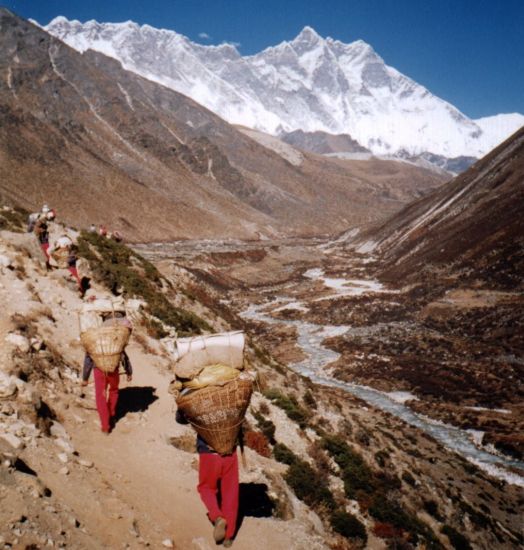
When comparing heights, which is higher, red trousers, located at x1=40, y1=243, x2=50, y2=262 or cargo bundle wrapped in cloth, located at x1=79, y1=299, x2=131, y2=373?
cargo bundle wrapped in cloth, located at x1=79, y1=299, x2=131, y2=373

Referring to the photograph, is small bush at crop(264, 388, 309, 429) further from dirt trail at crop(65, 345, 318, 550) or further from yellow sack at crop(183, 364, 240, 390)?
yellow sack at crop(183, 364, 240, 390)

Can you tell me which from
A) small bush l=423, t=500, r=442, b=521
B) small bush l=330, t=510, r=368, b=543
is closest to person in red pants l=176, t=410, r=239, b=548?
small bush l=330, t=510, r=368, b=543

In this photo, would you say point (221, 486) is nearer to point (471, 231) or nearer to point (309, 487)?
point (309, 487)

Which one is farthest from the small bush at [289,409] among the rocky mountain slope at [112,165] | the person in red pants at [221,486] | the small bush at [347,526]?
the rocky mountain slope at [112,165]

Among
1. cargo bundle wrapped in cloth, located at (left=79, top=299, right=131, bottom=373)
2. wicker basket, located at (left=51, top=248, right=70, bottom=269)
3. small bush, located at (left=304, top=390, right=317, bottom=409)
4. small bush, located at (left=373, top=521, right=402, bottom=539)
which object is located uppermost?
cargo bundle wrapped in cloth, located at (left=79, top=299, right=131, bottom=373)

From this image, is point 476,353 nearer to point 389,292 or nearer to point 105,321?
point 389,292

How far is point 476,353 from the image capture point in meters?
28.5

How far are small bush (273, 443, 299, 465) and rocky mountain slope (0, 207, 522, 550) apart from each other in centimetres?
7

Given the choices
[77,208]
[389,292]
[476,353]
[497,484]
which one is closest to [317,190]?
[77,208]

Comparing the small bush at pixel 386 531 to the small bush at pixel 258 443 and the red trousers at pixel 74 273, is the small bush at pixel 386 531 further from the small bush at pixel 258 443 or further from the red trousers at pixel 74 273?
the red trousers at pixel 74 273

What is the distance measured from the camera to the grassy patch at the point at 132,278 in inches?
659

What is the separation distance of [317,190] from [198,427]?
190464 mm

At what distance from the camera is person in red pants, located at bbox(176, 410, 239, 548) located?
5328 millimetres

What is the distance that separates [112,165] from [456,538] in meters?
99.8
